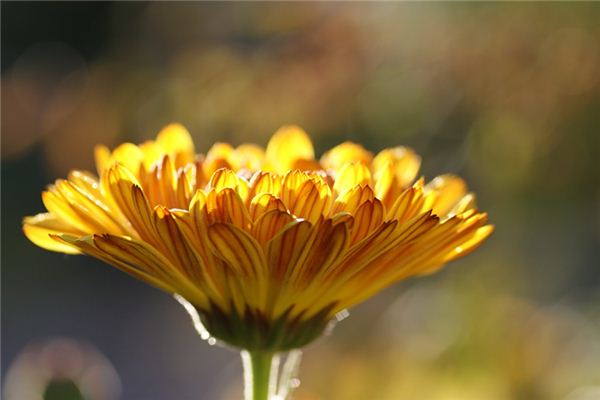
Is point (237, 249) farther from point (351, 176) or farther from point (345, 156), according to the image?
point (345, 156)

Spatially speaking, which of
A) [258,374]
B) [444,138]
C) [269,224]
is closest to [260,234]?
[269,224]

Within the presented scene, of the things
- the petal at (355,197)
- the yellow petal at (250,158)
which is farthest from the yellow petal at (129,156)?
the petal at (355,197)

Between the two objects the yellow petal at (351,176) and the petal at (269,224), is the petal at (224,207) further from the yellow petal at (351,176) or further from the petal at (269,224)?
the yellow petal at (351,176)

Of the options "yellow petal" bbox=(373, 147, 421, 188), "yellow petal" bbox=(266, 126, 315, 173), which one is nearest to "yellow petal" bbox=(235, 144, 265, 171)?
"yellow petal" bbox=(266, 126, 315, 173)

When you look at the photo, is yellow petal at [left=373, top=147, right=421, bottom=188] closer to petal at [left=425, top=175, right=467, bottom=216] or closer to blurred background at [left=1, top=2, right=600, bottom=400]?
petal at [left=425, top=175, right=467, bottom=216]

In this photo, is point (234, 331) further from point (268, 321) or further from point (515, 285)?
point (515, 285)

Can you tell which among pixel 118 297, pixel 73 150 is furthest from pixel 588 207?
pixel 118 297
